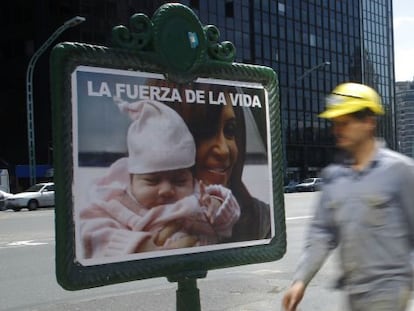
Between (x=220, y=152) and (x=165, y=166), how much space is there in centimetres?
42

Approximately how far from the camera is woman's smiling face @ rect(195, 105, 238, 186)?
11.9 ft

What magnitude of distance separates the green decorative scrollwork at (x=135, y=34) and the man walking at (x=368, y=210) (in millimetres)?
1189

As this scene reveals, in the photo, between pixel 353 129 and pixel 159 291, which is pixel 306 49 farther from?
pixel 353 129

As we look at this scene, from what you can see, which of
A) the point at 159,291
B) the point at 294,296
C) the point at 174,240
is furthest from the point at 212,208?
the point at 159,291

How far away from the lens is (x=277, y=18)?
65875 millimetres

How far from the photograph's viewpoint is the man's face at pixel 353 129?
2898 millimetres

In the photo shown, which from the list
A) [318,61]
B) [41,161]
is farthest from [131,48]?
[318,61]

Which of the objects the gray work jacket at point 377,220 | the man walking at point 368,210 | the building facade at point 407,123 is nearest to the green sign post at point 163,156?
the man walking at point 368,210

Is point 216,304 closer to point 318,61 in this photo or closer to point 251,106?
point 251,106

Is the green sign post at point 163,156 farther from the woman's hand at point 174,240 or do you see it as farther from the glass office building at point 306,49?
the glass office building at point 306,49

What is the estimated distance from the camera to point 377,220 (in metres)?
2.79

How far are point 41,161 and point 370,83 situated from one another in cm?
5364

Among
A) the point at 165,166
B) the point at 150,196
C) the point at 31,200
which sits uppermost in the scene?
the point at 165,166

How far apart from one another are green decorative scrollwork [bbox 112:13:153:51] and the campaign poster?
18cm
